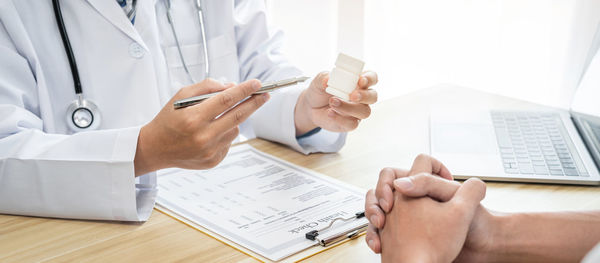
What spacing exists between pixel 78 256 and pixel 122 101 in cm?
54

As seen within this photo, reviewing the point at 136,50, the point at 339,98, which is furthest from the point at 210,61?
the point at 339,98

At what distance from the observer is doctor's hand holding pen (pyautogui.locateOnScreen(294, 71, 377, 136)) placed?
1042 millimetres

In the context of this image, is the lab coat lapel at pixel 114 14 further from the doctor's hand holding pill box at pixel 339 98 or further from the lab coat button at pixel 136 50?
the doctor's hand holding pill box at pixel 339 98

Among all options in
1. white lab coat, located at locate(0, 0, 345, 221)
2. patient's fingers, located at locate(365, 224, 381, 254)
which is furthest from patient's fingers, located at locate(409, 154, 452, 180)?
white lab coat, located at locate(0, 0, 345, 221)

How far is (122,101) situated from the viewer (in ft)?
4.14

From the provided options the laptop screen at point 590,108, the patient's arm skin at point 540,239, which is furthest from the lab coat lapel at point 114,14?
the laptop screen at point 590,108

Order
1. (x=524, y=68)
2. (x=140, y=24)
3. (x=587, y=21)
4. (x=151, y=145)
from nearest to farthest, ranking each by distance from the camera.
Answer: (x=151, y=145) → (x=140, y=24) → (x=587, y=21) → (x=524, y=68)

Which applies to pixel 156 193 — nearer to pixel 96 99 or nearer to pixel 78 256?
pixel 78 256

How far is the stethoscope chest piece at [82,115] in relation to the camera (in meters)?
1.18

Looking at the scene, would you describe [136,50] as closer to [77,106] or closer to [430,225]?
[77,106]

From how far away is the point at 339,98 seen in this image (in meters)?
1.09

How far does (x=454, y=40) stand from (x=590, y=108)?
176 cm

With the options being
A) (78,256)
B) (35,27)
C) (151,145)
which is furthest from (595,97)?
(35,27)

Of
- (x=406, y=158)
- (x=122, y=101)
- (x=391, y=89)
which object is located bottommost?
(x=391, y=89)
